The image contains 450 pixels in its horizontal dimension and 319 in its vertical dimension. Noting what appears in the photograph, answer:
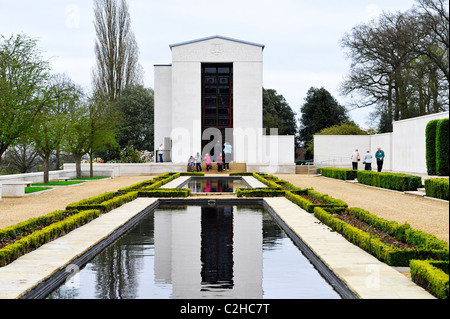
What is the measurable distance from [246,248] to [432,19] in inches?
1019

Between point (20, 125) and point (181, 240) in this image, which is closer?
point (181, 240)

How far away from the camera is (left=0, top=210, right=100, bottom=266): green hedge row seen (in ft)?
21.4

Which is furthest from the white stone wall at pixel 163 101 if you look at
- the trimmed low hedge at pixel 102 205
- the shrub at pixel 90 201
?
the trimmed low hedge at pixel 102 205

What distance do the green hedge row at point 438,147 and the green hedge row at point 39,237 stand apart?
47.6ft

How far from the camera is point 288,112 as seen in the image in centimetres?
5781

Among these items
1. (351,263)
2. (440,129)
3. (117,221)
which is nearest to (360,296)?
(351,263)

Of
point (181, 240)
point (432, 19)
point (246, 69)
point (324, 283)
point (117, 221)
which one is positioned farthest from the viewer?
point (246, 69)

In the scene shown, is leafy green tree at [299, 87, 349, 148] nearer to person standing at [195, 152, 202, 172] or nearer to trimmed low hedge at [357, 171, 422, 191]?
person standing at [195, 152, 202, 172]

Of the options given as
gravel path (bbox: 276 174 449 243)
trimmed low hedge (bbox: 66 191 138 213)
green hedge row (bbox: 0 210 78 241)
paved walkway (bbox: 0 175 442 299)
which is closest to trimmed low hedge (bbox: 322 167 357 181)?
gravel path (bbox: 276 174 449 243)

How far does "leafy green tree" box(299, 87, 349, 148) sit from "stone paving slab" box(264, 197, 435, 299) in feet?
142

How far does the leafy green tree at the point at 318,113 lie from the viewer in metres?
52.2

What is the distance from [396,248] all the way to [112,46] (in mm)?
37723

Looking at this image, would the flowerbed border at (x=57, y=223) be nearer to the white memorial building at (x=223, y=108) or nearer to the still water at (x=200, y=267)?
the still water at (x=200, y=267)
